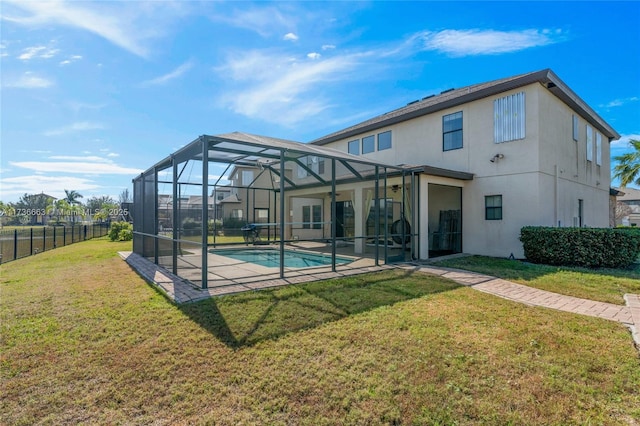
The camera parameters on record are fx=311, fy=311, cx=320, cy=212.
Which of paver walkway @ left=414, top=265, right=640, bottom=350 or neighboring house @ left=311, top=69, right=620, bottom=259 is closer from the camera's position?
paver walkway @ left=414, top=265, right=640, bottom=350

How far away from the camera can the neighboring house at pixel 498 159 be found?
9719 millimetres

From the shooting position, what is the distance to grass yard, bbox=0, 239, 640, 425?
2361mm

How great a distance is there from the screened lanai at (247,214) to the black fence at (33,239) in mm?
3501

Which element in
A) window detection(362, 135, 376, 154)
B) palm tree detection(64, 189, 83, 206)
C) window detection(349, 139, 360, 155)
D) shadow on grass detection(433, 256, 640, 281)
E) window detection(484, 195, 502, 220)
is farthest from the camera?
palm tree detection(64, 189, 83, 206)

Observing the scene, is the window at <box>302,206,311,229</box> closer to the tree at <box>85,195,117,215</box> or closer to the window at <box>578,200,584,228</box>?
the window at <box>578,200,584,228</box>

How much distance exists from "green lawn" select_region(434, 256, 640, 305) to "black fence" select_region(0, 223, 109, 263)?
13.0m

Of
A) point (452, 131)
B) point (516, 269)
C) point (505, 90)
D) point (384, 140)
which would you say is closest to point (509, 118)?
point (505, 90)

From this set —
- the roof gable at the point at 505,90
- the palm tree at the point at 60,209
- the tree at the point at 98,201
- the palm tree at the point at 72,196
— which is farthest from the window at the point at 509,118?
the palm tree at the point at 72,196

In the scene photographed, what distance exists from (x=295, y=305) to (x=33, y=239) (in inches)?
494

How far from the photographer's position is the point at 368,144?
1455 cm

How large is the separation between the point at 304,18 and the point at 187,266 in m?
7.26

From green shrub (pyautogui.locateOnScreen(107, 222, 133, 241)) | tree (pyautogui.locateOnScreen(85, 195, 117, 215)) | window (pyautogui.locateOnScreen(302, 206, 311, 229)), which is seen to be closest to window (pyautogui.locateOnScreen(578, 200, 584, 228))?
window (pyautogui.locateOnScreen(302, 206, 311, 229))

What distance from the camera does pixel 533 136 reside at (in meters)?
9.62

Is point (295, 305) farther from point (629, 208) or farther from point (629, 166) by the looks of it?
point (629, 208)
